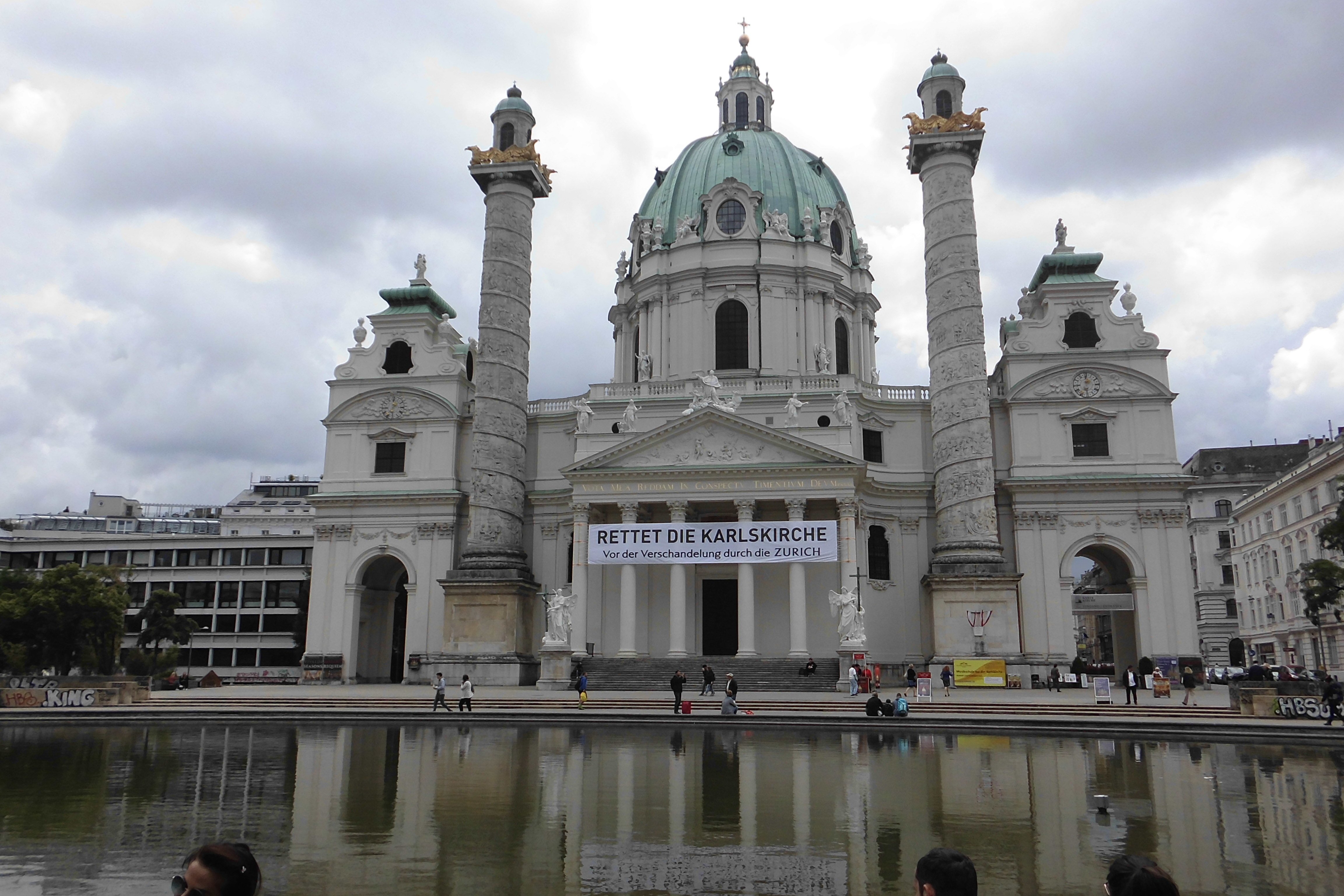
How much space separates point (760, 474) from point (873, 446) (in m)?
8.98

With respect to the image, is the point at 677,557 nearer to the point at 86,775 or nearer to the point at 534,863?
the point at 86,775

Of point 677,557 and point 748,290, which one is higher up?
point 748,290

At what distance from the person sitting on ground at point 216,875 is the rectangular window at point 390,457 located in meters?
49.6

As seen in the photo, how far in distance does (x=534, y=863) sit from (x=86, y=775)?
34.8 ft

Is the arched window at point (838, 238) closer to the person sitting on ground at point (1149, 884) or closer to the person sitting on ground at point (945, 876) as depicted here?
the person sitting on ground at point (945, 876)

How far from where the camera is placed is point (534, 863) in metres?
9.81

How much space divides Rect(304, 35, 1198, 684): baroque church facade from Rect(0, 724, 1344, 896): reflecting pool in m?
22.3

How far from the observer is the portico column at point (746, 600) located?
137 ft

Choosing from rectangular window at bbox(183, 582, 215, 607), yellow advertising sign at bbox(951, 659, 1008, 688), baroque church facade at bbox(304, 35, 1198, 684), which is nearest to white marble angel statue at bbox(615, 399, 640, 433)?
baroque church facade at bbox(304, 35, 1198, 684)

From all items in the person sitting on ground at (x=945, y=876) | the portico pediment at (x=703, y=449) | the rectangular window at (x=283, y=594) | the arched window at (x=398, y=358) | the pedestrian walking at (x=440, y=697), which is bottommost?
the pedestrian walking at (x=440, y=697)

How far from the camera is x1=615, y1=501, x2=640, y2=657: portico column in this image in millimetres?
43219

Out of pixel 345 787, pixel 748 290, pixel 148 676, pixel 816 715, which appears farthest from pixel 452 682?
pixel 345 787

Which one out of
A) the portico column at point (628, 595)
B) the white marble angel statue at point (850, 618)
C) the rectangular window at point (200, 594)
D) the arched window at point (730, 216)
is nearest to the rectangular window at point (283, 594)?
the rectangular window at point (200, 594)

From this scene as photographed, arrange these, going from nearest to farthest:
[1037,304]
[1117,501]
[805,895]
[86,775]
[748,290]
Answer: [805,895] < [86,775] < [1117,501] < [1037,304] < [748,290]
